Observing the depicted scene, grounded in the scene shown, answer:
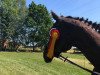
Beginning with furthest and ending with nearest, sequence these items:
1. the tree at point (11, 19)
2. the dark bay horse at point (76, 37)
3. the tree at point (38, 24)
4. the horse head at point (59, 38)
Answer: the tree at point (38, 24), the tree at point (11, 19), the horse head at point (59, 38), the dark bay horse at point (76, 37)

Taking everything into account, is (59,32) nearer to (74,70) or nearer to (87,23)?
(87,23)

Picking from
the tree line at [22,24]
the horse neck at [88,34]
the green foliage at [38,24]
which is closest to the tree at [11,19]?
the tree line at [22,24]

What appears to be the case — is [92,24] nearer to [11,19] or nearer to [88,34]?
[88,34]

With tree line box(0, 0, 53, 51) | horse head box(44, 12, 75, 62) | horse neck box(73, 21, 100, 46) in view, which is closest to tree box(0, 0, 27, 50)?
tree line box(0, 0, 53, 51)

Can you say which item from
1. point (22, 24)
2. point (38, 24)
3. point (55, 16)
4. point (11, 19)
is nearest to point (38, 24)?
point (38, 24)

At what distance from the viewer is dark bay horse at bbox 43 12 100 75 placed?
5.77 meters

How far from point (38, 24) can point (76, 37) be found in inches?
3275

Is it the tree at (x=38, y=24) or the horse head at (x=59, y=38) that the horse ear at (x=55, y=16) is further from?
the tree at (x=38, y=24)

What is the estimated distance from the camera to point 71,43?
6008 millimetres

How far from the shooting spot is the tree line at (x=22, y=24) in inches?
3275

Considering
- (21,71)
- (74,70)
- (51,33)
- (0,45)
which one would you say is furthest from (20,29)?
(51,33)

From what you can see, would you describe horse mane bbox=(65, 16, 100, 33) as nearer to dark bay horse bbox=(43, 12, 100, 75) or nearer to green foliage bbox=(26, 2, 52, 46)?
dark bay horse bbox=(43, 12, 100, 75)

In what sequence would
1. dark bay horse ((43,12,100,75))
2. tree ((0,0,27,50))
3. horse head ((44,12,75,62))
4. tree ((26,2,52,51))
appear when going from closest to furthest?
dark bay horse ((43,12,100,75))
horse head ((44,12,75,62))
tree ((0,0,27,50))
tree ((26,2,52,51))

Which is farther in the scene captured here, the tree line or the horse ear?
the tree line
